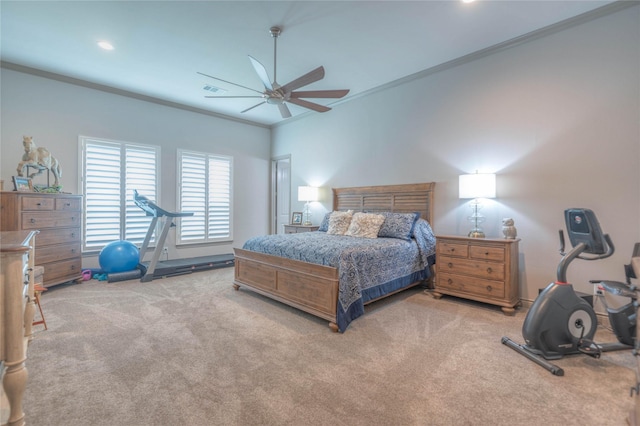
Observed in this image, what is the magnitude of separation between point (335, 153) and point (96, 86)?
426cm

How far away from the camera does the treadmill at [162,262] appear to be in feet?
15.1

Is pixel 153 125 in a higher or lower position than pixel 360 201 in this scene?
higher

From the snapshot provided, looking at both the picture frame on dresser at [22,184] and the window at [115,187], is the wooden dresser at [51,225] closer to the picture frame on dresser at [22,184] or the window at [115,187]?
the picture frame on dresser at [22,184]

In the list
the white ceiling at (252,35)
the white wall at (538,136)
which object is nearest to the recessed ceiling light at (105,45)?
the white ceiling at (252,35)

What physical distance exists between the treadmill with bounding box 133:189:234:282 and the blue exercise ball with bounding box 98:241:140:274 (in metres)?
0.20

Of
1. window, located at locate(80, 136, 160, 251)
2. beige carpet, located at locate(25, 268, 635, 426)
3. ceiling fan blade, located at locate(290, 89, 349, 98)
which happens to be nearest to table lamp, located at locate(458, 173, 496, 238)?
beige carpet, located at locate(25, 268, 635, 426)

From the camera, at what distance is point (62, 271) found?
13.5 feet

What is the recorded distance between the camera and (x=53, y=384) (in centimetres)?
192

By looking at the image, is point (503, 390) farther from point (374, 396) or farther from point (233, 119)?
point (233, 119)

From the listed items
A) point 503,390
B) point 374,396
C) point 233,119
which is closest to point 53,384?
point 374,396

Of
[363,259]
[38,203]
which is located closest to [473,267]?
[363,259]

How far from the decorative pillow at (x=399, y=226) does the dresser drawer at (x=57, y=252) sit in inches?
180

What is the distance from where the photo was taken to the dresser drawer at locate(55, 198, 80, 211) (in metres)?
4.11

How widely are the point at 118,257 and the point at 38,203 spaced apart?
124cm
